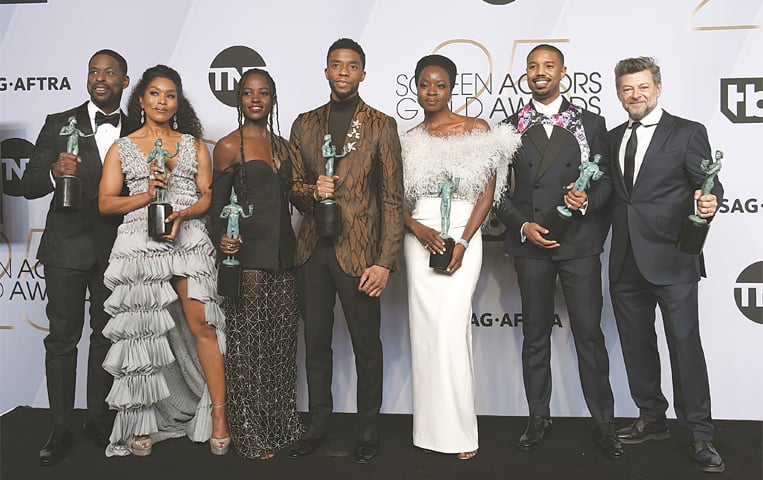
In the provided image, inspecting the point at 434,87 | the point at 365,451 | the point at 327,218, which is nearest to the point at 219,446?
the point at 365,451

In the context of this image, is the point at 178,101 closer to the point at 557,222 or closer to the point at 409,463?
the point at 557,222

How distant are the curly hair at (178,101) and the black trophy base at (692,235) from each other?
2.59 metres

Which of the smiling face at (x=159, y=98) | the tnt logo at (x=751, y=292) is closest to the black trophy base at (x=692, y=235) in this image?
the tnt logo at (x=751, y=292)

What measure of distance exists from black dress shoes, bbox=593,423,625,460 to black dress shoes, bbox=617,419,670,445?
0.11 meters

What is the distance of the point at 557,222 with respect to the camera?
3.41m

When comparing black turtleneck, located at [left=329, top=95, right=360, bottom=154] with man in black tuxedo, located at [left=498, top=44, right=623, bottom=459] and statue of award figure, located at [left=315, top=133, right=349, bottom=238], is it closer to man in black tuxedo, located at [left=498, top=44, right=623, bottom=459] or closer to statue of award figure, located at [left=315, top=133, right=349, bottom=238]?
statue of award figure, located at [left=315, top=133, right=349, bottom=238]

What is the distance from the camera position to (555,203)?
11.6ft

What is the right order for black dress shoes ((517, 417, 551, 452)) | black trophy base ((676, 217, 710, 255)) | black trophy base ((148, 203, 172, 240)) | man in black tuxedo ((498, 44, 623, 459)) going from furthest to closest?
black dress shoes ((517, 417, 551, 452)) < man in black tuxedo ((498, 44, 623, 459)) < black trophy base ((148, 203, 172, 240)) < black trophy base ((676, 217, 710, 255))

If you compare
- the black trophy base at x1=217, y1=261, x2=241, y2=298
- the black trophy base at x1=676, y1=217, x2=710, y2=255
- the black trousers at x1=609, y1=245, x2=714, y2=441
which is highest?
the black trophy base at x1=676, y1=217, x2=710, y2=255

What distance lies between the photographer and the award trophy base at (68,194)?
3393 millimetres

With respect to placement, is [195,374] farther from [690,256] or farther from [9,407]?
[690,256]

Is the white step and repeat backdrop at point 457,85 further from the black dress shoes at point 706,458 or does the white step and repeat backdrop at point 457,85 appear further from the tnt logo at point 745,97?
the black dress shoes at point 706,458

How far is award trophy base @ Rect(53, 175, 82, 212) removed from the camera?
3.39 metres

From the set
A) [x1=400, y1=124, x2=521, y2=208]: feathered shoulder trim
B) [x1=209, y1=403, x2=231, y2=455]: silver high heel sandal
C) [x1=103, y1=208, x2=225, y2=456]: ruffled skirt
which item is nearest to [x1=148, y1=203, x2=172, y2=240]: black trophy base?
[x1=103, y1=208, x2=225, y2=456]: ruffled skirt
